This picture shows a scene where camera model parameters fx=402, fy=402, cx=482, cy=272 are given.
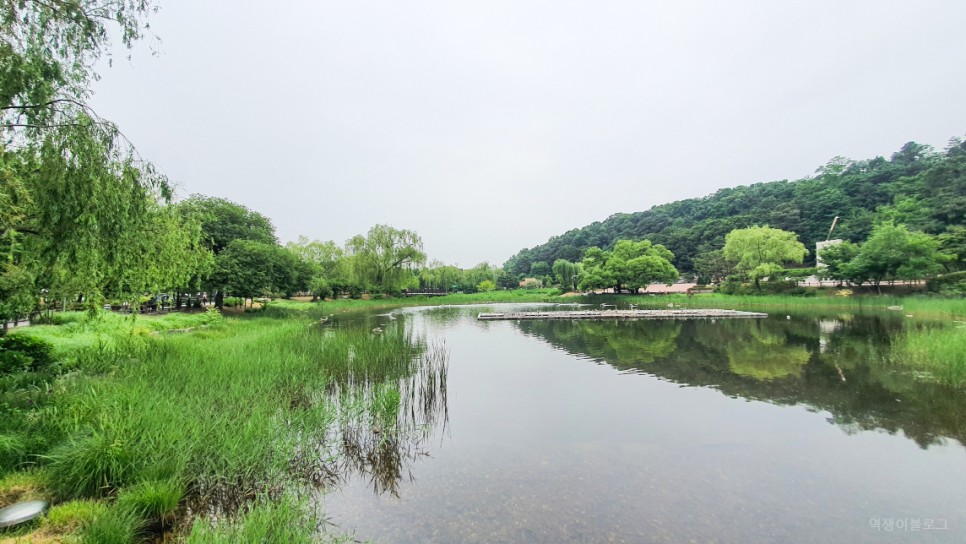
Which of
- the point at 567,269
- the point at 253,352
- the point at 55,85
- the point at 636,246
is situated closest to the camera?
the point at 55,85

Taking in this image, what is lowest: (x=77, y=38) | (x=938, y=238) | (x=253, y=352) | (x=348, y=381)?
(x=348, y=381)

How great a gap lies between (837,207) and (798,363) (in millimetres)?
56092

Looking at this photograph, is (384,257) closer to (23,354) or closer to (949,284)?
(23,354)

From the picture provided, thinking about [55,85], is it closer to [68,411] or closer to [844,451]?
[68,411]

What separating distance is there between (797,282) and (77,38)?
44.3 metres

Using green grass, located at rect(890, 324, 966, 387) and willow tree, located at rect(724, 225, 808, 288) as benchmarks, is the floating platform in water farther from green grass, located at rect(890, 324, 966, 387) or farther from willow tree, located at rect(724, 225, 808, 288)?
willow tree, located at rect(724, 225, 808, 288)

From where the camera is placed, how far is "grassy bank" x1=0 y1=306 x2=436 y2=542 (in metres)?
3.22

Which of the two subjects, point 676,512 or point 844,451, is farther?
point 844,451

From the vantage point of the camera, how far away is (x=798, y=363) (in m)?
11.1

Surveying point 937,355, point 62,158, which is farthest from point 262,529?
point 937,355

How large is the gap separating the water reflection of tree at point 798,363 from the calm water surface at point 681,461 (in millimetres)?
69

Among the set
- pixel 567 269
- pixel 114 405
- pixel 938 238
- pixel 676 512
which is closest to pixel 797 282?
pixel 938 238

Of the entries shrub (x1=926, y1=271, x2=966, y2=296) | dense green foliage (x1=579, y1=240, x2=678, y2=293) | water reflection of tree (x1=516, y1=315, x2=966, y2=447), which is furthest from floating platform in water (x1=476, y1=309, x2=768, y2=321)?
dense green foliage (x1=579, y1=240, x2=678, y2=293)

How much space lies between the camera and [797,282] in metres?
35.0
